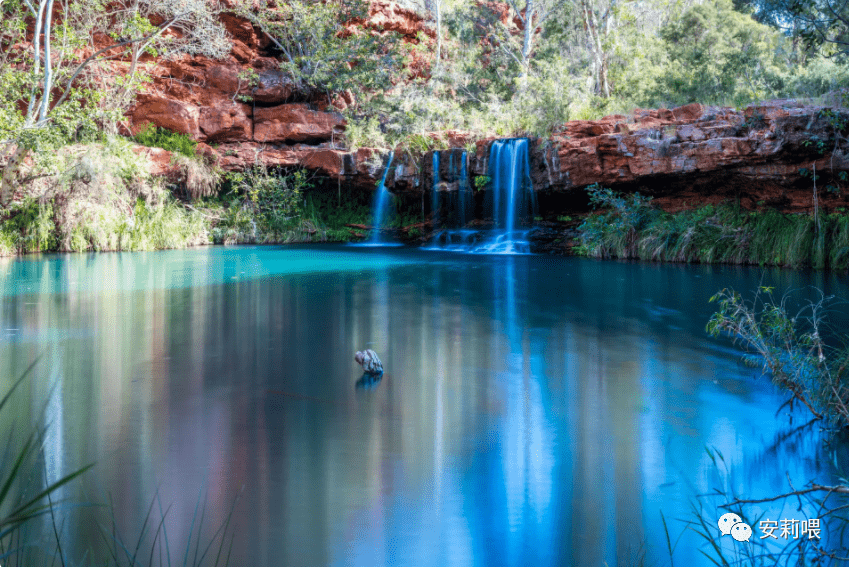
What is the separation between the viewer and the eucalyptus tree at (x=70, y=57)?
50.5 feet

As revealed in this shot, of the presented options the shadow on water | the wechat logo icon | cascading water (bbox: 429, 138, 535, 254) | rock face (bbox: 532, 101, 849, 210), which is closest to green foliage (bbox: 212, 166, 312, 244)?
cascading water (bbox: 429, 138, 535, 254)

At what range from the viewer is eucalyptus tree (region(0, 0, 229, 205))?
15.4 m

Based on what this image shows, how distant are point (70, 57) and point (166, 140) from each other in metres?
3.89

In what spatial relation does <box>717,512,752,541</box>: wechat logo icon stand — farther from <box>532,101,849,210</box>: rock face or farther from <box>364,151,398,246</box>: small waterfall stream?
<box>364,151,398,246</box>: small waterfall stream

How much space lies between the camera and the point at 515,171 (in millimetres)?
17688

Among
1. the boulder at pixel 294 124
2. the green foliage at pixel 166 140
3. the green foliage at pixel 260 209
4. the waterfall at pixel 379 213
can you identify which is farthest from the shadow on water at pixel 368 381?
the boulder at pixel 294 124

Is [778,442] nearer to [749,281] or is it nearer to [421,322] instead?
[421,322]

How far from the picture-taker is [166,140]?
21.2 metres

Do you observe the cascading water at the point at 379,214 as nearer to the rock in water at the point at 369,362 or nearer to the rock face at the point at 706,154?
the rock face at the point at 706,154

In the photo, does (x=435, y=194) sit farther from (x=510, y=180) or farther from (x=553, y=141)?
(x=553, y=141)

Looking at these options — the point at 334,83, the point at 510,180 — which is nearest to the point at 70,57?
the point at 334,83

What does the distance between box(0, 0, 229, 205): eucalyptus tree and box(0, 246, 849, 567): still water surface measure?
884 centimetres

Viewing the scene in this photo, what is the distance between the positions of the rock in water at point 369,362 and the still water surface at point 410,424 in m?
0.13

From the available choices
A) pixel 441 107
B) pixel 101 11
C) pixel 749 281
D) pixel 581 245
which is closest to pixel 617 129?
pixel 581 245
